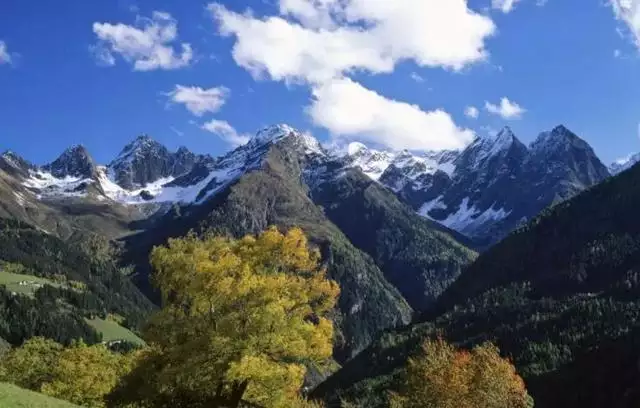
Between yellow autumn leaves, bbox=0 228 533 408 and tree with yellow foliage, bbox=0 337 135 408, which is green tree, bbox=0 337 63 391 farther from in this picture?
yellow autumn leaves, bbox=0 228 533 408

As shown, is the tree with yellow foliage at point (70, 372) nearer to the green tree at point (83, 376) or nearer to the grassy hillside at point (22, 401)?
the green tree at point (83, 376)

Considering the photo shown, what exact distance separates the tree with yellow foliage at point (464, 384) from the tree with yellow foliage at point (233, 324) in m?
52.8

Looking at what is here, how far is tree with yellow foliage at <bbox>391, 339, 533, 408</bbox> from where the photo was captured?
9469 centimetres

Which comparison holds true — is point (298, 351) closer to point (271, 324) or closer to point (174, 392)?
point (271, 324)

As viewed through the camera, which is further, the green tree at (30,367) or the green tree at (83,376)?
the green tree at (30,367)

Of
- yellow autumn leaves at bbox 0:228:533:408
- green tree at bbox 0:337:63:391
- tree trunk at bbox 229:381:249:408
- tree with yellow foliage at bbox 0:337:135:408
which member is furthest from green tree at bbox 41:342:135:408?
tree trunk at bbox 229:381:249:408

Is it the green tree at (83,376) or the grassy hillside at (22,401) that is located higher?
the green tree at (83,376)

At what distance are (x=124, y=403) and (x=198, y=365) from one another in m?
11.1

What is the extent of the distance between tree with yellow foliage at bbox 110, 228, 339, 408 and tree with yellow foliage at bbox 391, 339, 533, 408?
52.8m

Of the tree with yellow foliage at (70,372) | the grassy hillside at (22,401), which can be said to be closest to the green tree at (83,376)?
the tree with yellow foliage at (70,372)

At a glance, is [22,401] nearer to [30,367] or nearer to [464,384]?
[464,384]

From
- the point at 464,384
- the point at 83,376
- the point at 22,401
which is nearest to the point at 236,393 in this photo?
the point at 22,401

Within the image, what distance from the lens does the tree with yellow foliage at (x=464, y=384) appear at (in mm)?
94688

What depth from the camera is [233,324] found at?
145ft
